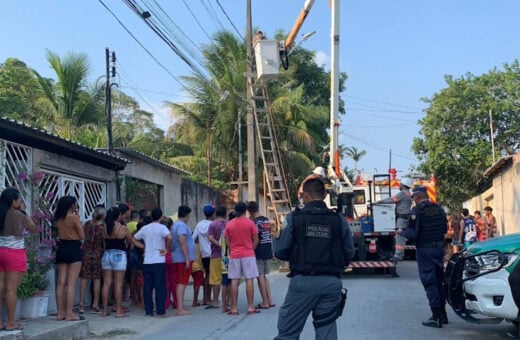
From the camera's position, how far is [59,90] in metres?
22.0

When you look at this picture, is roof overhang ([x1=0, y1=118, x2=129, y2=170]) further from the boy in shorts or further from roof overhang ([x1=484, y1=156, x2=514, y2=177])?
roof overhang ([x1=484, y1=156, x2=514, y2=177])

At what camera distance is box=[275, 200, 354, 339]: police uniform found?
14.9 feet

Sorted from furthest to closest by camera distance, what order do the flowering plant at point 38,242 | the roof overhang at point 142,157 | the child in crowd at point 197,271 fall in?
the roof overhang at point 142,157 < the child in crowd at point 197,271 < the flowering plant at point 38,242

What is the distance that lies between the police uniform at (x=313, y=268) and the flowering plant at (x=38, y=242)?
423 centimetres

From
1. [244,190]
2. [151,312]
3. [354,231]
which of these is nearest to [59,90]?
[244,190]

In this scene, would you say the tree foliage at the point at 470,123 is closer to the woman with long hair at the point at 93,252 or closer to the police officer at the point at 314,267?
the woman with long hair at the point at 93,252

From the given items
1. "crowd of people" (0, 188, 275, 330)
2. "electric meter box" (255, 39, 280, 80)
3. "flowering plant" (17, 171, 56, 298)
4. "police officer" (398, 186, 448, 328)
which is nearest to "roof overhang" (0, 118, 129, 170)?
"flowering plant" (17, 171, 56, 298)

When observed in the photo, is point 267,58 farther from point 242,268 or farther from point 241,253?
point 242,268

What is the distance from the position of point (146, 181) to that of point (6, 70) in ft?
65.7

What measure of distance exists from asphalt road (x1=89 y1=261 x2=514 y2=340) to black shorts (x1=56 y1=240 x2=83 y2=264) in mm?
1060

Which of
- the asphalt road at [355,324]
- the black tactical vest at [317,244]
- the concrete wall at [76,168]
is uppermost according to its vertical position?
the concrete wall at [76,168]

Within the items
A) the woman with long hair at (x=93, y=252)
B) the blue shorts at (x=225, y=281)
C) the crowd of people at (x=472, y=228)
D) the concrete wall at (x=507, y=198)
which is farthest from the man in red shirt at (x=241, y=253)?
the concrete wall at (x=507, y=198)

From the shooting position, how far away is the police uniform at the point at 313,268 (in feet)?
14.9

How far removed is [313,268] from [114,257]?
A: 16.8 feet
